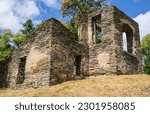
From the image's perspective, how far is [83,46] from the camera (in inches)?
735

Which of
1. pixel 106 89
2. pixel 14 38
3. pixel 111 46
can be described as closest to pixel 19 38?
pixel 14 38

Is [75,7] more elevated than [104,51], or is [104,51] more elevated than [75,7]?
[75,7]

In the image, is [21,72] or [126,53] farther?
[21,72]


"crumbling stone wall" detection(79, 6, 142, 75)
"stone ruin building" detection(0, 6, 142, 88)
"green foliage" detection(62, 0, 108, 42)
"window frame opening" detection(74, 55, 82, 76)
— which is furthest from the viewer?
"green foliage" detection(62, 0, 108, 42)

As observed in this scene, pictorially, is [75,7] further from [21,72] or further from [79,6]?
[21,72]

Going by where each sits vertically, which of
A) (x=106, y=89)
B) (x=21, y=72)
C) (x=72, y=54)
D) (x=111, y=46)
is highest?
(x=111, y=46)

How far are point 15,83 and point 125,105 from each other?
11.2 m

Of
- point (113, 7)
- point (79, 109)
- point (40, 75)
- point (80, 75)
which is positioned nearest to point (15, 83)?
point (40, 75)

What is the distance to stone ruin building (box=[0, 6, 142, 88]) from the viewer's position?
1616 centimetres

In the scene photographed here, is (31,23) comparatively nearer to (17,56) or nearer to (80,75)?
(17,56)

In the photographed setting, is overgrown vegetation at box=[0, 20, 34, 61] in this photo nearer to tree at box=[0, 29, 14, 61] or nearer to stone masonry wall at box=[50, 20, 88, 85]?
tree at box=[0, 29, 14, 61]

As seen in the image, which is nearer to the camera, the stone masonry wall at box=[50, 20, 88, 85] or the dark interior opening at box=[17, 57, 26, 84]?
the stone masonry wall at box=[50, 20, 88, 85]

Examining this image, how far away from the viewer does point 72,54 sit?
56.8ft

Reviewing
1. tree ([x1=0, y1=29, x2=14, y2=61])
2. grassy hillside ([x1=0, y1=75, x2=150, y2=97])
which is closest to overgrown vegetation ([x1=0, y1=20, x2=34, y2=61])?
tree ([x1=0, y1=29, x2=14, y2=61])
